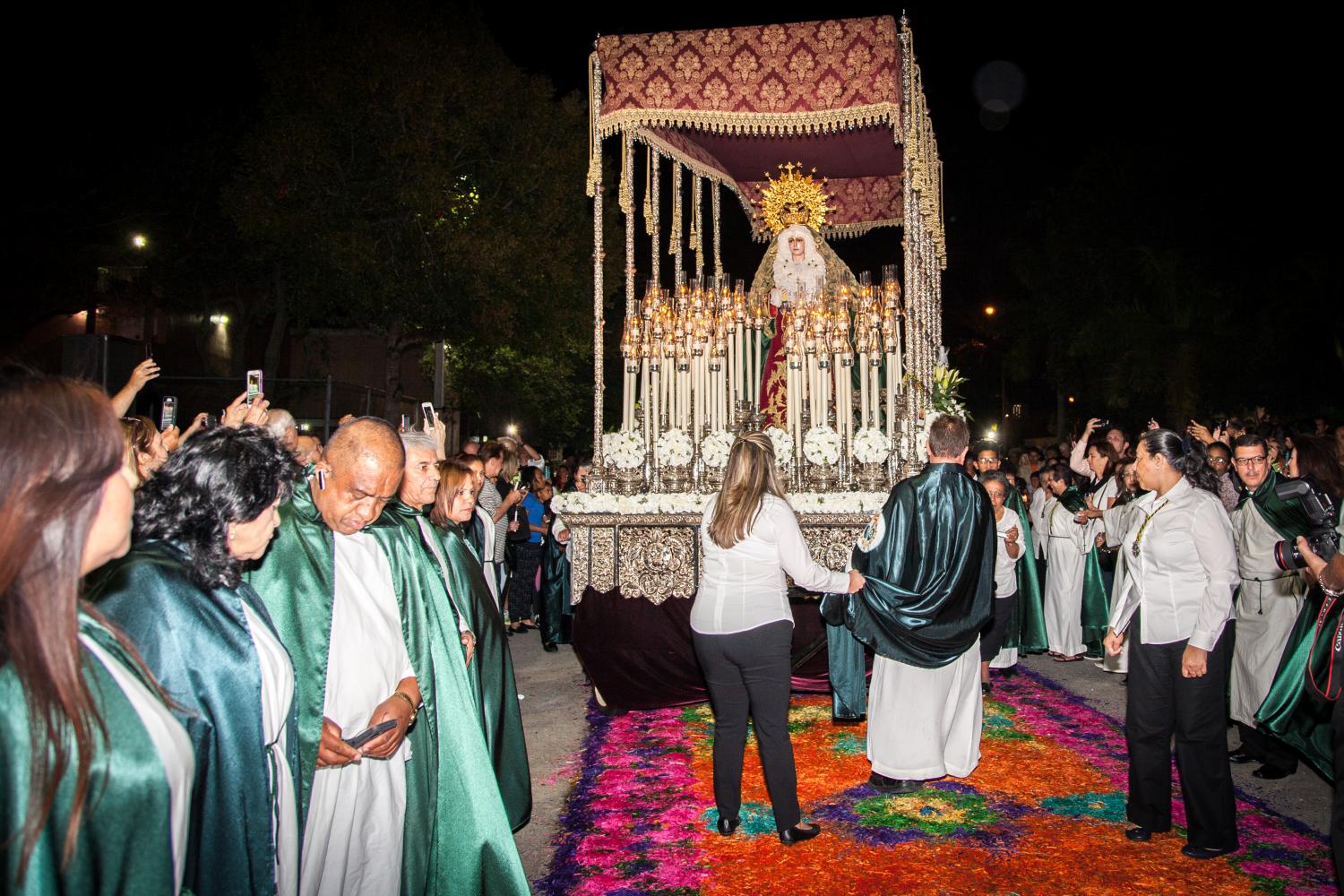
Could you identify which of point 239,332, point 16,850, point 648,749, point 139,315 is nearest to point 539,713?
point 648,749

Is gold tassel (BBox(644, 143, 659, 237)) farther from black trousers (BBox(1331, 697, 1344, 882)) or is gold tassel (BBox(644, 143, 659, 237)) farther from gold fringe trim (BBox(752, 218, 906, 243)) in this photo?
black trousers (BBox(1331, 697, 1344, 882))

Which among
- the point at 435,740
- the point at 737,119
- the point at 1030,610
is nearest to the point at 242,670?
the point at 435,740

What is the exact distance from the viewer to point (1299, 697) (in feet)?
17.3

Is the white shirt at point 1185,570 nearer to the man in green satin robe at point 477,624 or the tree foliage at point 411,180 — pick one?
the man in green satin robe at point 477,624

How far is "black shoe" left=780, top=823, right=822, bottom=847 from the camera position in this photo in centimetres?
446

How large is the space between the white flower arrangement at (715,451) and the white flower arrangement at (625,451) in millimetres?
523

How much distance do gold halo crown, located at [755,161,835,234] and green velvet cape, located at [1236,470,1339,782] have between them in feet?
17.9

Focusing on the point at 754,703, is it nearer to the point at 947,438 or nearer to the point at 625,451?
the point at 947,438

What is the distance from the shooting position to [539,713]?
7207 mm

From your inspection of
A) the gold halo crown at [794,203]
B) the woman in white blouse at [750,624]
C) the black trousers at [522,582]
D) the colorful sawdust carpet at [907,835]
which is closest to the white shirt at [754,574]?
the woman in white blouse at [750,624]

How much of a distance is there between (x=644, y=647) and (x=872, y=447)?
7.76 feet

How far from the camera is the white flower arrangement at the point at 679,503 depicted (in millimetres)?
7027

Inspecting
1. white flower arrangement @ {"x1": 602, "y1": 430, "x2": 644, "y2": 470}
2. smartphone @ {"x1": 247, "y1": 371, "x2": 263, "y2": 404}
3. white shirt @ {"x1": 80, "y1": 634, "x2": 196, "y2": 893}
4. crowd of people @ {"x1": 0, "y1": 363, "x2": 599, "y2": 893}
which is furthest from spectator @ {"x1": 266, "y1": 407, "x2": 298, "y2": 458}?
white flower arrangement @ {"x1": 602, "y1": 430, "x2": 644, "y2": 470}

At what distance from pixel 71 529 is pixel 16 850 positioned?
50 centimetres
